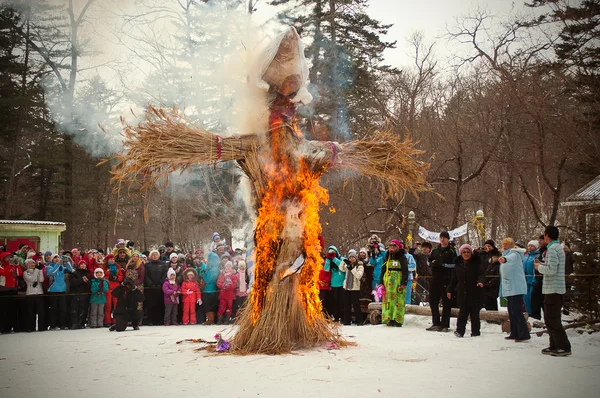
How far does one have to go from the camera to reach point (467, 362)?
6.29m

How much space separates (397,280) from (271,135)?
462 cm

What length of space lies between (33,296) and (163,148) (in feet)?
22.1

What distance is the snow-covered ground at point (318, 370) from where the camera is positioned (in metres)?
4.95

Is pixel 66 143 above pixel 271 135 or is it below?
above

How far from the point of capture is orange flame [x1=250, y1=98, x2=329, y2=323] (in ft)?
23.1

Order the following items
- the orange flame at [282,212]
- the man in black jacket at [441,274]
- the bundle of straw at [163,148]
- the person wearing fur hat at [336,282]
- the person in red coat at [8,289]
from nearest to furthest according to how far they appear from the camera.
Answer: the bundle of straw at [163,148] < the orange flame at [282,212] < the man in black jacket at [441,274] < the person in red coat at [8,289] < the person wearing fur hat at [336,282]

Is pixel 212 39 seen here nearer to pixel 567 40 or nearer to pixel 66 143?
pixel 567 40

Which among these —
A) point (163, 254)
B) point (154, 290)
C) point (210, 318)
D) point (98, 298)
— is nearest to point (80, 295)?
point (98, 298)

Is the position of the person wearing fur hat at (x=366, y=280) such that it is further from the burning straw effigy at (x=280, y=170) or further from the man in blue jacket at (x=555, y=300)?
the man in blue jacket at (x=555, y=300)

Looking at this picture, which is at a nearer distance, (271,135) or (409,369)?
(409,369)

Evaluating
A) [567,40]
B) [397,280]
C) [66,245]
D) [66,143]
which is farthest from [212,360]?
[66,245]

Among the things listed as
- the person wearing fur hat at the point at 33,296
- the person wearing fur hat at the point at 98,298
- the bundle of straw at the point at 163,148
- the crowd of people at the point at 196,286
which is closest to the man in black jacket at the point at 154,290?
the crowd of people at the point at 196,286

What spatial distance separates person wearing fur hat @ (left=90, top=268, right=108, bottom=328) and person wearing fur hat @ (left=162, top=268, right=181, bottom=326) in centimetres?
131

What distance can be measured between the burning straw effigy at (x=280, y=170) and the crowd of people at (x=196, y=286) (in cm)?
270
